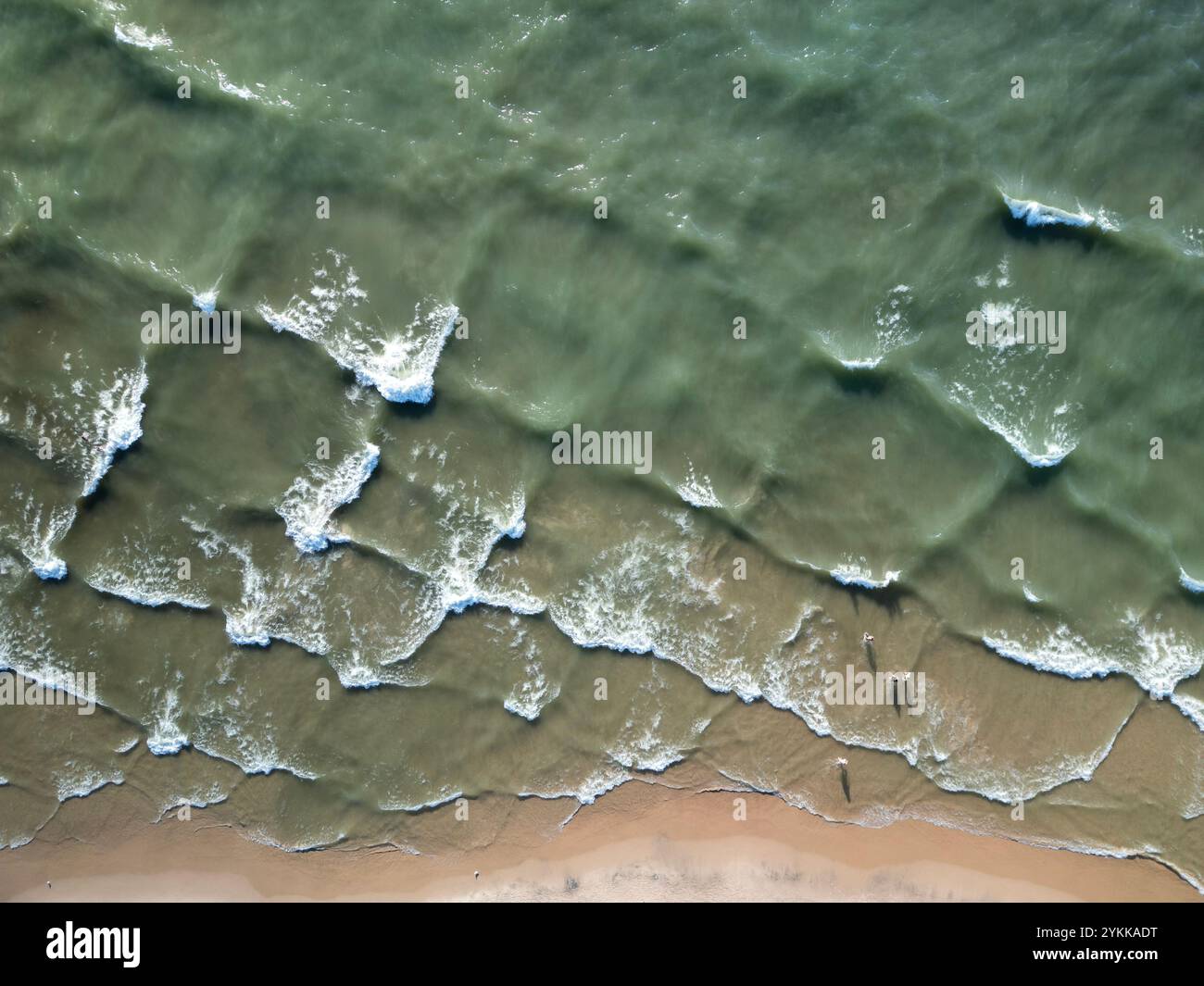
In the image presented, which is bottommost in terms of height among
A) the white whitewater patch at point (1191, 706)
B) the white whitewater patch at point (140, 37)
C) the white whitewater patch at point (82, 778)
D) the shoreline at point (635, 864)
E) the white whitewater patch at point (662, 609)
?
the shoreline at point (635, 864)

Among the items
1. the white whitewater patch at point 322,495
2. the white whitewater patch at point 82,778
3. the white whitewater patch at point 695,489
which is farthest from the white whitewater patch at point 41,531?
the white whitewater patch at point 695,489

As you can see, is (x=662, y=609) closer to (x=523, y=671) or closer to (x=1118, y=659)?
(x=523, y=671)

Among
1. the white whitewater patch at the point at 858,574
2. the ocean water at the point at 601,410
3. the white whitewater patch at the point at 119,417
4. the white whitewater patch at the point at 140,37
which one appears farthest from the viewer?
the white whitewater patch at the point at 858,574

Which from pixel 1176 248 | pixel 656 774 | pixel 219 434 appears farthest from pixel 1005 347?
pixel 219 434

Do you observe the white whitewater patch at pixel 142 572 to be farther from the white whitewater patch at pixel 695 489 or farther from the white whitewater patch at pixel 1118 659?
the white whitewater patch at pixel 1118 659

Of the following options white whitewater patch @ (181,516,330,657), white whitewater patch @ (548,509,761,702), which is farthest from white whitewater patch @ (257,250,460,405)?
white whitewater patch @ (548,509,761,702)
